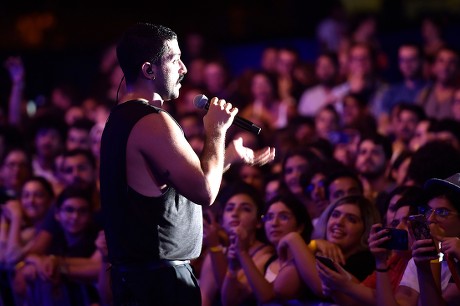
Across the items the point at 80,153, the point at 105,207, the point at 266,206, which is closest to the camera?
the point at 105,207

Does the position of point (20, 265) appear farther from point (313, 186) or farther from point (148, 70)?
point (148, 70)

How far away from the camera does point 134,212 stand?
3.39 meters

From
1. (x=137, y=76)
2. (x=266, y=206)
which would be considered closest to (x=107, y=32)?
(x=266, y=206)

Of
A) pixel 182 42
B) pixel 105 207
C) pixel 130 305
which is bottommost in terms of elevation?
pixel 130 305

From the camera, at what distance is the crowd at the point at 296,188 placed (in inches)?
167

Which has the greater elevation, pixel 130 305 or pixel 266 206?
pixel 266 206

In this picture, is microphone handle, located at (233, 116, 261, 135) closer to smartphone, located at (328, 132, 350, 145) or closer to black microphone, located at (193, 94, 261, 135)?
black microphone, located at (193, 94, 261, 135)

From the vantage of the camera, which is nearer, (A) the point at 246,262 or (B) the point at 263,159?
(B) the point at 263,159

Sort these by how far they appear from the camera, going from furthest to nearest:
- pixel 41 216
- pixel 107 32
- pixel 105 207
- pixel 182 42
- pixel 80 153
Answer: pixel 107 32
pixel 182 42
pixel 80 153
pixel 41 216
pixel 105 207

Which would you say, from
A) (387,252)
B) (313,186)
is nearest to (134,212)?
(387,252)

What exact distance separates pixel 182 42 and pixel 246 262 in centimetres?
710

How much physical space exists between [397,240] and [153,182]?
1084mm

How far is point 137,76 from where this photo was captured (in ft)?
11.6

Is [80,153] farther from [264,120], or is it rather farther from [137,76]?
[137,76]
